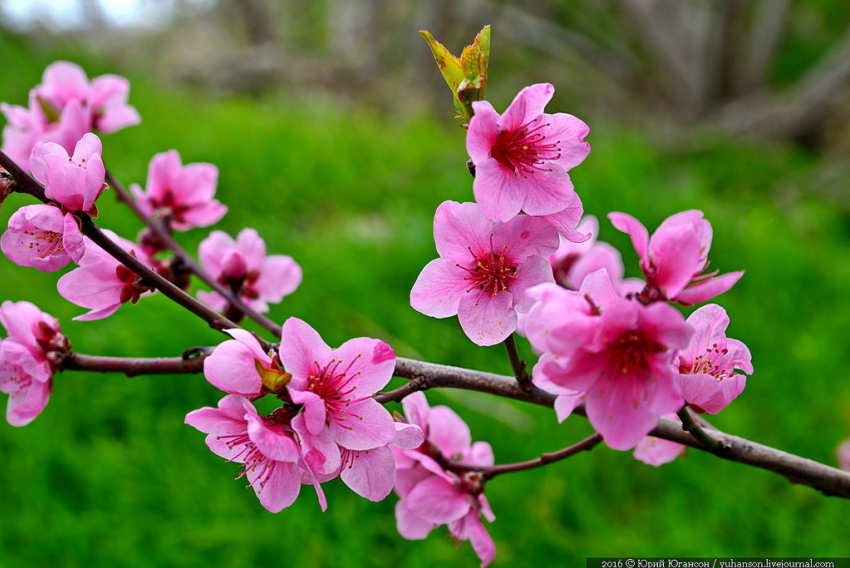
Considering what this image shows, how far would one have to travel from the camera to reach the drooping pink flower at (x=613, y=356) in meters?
0.32

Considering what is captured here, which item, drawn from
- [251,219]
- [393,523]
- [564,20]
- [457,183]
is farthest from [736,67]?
[393,523]

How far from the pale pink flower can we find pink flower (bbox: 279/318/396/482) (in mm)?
1111

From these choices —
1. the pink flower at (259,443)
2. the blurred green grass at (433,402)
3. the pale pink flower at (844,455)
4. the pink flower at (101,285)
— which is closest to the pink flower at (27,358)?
the pink flower at (101,285)

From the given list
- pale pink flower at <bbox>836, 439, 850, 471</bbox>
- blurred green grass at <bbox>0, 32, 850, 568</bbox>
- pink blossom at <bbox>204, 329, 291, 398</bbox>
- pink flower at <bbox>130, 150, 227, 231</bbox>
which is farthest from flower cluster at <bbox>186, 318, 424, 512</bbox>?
pale pink flower at <bbox>836, 439, 850, 471</bbox>

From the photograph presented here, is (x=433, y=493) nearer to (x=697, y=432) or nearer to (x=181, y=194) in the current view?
(x=697, y=432)

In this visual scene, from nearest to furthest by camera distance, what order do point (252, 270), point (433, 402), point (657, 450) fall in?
point (657, 450) < point (252, 270) < point (433, 402)

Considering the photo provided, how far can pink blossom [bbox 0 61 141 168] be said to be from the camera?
698 millimetres

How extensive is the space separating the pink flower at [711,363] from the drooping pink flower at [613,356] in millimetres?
51

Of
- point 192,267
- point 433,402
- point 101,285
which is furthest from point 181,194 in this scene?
point 433,402

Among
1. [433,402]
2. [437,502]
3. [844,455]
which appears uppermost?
[437,502]

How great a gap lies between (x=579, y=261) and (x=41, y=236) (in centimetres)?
49

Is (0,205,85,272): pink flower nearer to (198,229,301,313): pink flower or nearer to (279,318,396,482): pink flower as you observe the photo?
(279,318,396,482): pink flower

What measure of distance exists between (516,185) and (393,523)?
3.16ft

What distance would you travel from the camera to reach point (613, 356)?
337 millimetres
